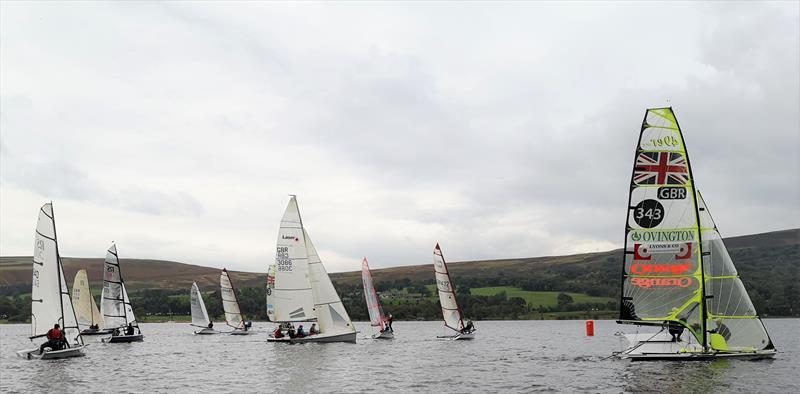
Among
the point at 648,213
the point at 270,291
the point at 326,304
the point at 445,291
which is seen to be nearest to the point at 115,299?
the point at 270,291

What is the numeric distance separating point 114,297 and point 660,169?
56120 mm

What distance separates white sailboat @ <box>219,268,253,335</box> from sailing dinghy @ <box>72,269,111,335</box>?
14.4 metres

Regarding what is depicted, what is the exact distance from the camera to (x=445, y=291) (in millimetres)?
65562

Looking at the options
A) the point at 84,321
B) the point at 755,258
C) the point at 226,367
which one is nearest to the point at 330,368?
the point at 226,367

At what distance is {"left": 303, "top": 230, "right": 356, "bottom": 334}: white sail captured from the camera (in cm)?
5506

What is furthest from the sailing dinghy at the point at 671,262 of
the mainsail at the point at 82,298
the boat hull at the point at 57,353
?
the mainsail at the point at 82,298

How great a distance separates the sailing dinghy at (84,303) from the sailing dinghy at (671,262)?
61016mm

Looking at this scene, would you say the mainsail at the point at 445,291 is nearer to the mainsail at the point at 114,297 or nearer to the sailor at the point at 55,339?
the mainsail at the point at 114,297

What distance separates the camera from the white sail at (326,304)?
55.1 m

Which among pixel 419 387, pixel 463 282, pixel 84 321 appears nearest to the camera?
pixel 419 387

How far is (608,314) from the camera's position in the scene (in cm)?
14575

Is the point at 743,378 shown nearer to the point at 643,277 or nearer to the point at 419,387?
the point at 643,277

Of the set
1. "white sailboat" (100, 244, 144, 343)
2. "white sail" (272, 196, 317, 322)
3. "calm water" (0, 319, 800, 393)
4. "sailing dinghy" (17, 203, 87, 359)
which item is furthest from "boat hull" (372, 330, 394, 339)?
"sailing dinghy" (17, 203, 87, 359)

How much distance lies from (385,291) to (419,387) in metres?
159
